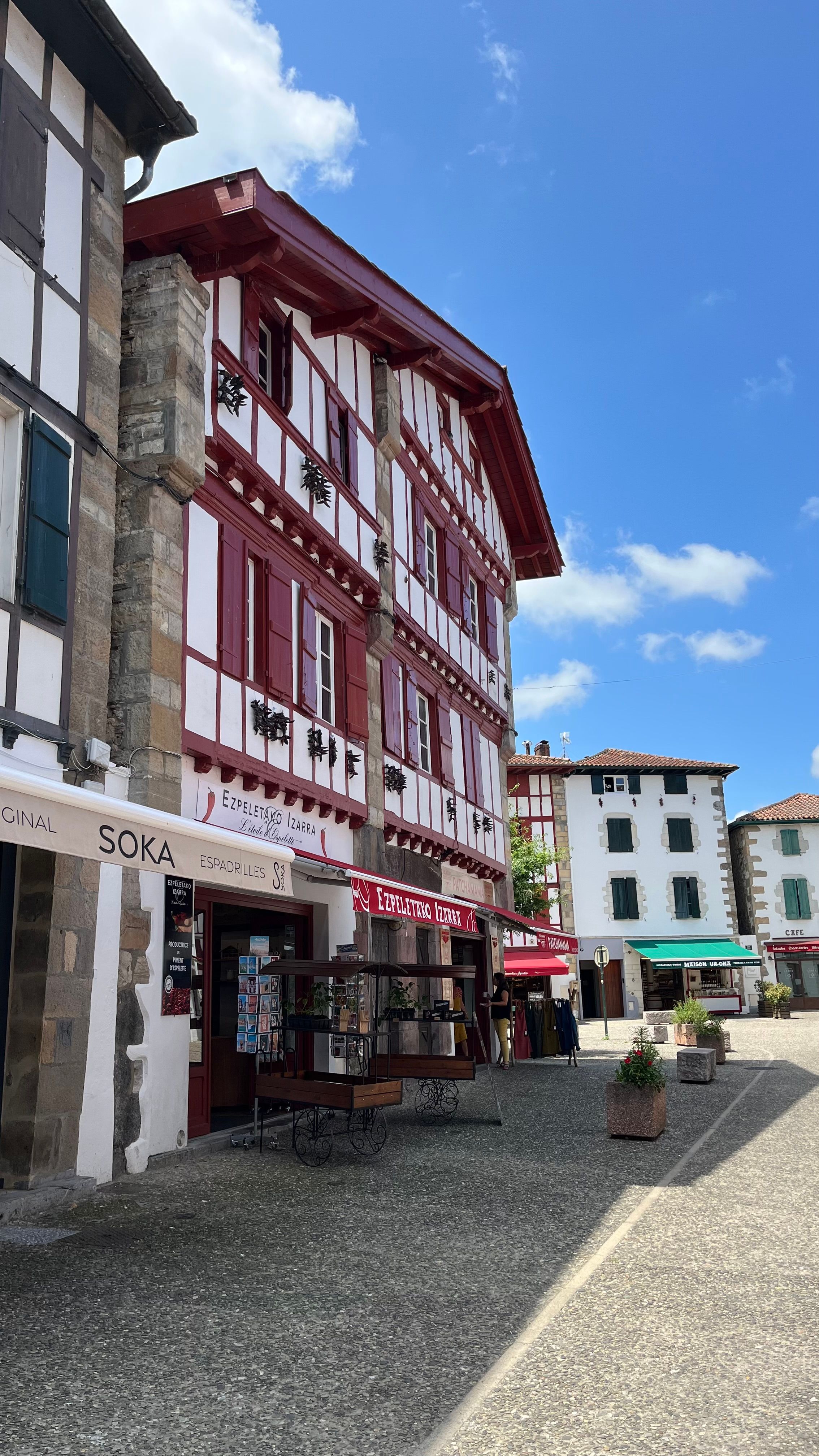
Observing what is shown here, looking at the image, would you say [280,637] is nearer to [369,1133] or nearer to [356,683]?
[356,683]

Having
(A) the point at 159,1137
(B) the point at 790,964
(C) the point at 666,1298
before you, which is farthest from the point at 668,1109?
(B) the point at 790,964

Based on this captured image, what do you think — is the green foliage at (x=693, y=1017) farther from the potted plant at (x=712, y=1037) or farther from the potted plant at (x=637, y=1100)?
the potted plant at (x=637, y=1100)

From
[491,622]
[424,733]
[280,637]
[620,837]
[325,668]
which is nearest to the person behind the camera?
[280,637]

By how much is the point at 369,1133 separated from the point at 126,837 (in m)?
4.43

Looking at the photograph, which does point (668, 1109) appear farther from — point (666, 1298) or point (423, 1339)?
point (423, 1339)

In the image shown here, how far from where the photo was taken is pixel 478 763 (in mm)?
18781

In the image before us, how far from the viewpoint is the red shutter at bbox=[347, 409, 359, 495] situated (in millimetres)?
13625

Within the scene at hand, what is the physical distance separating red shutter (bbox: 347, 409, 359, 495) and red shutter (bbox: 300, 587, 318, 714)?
2086 millimetres

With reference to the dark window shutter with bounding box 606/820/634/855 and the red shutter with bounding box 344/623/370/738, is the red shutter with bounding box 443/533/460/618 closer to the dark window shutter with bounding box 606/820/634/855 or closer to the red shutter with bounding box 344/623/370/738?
the red shutter with bounding box 344/623/370/738

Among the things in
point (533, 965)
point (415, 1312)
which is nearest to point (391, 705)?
point (533, 965)

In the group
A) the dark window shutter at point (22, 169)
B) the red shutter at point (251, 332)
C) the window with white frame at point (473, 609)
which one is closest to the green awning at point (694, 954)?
the window with white frame at point (473, 609)

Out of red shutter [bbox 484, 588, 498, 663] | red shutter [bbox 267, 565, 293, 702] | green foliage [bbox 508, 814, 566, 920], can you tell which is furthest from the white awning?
green foliage [bbox 508, 814, 566, 920]

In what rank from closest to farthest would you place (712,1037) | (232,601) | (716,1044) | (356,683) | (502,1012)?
(232,601)
(356,683)
(502,1012)
(712,1037)
(716,1044)

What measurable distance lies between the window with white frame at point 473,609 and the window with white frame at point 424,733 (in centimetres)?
249
